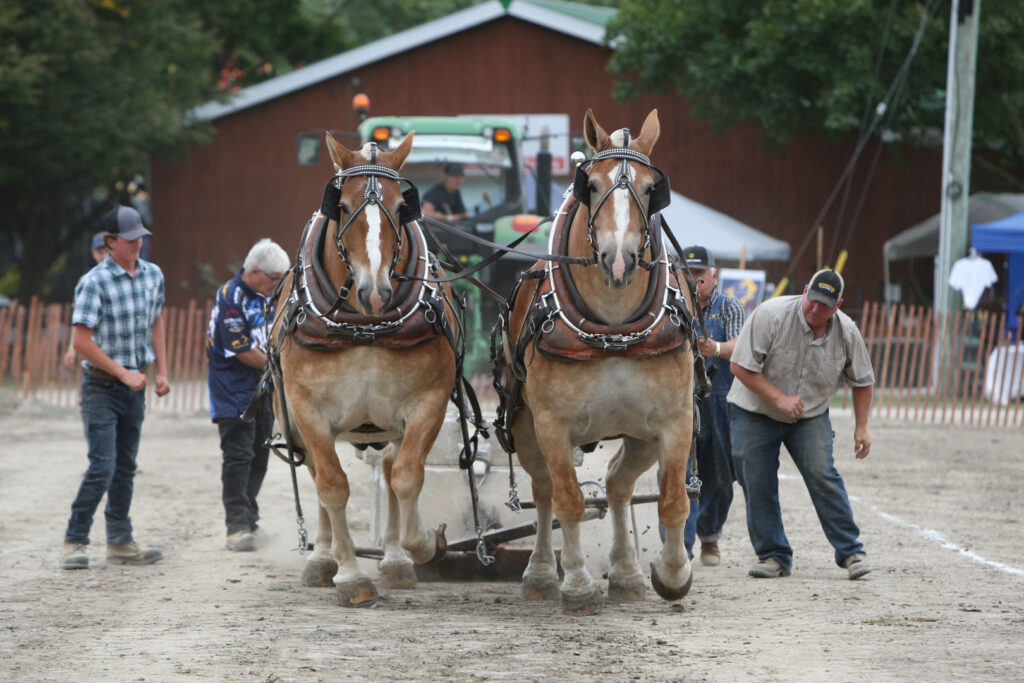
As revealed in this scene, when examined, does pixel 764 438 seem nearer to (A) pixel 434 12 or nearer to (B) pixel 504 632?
(B) pixel 504 632

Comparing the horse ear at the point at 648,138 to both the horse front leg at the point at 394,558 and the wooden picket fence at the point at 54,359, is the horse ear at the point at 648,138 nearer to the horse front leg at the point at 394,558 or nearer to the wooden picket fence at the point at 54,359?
the horse front leg at the point at 394,558

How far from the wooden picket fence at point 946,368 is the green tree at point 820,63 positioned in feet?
15.0

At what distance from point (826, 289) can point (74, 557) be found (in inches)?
182

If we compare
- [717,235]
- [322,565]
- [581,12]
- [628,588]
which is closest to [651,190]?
[628,588]

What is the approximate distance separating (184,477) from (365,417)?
648 centimetres

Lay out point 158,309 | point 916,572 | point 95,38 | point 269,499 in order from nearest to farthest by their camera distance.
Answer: point 916,572 → point 158,309 → point 269,499 → point 95,38

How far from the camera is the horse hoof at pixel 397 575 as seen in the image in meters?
6.93

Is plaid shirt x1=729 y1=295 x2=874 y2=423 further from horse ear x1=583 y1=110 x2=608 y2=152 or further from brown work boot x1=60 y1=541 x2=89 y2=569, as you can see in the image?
brown work boot x1=60 y1=541 x2=89 y2=569

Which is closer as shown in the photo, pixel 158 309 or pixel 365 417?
pixel 365 417

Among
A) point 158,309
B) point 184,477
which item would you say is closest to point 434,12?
point 184,477

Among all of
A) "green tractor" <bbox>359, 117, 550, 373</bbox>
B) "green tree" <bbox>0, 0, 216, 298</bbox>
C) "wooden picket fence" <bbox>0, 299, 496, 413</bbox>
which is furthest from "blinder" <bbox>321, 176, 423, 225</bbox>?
"green tree" <bbox>0, 0, 216, 298</bbox>

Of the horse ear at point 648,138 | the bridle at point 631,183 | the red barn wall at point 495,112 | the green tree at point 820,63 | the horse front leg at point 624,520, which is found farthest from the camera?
the red barn wall at point 495,112

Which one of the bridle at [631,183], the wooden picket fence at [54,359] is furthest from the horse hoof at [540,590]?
the wooden picket fence at [54,359]

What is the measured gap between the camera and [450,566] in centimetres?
775
